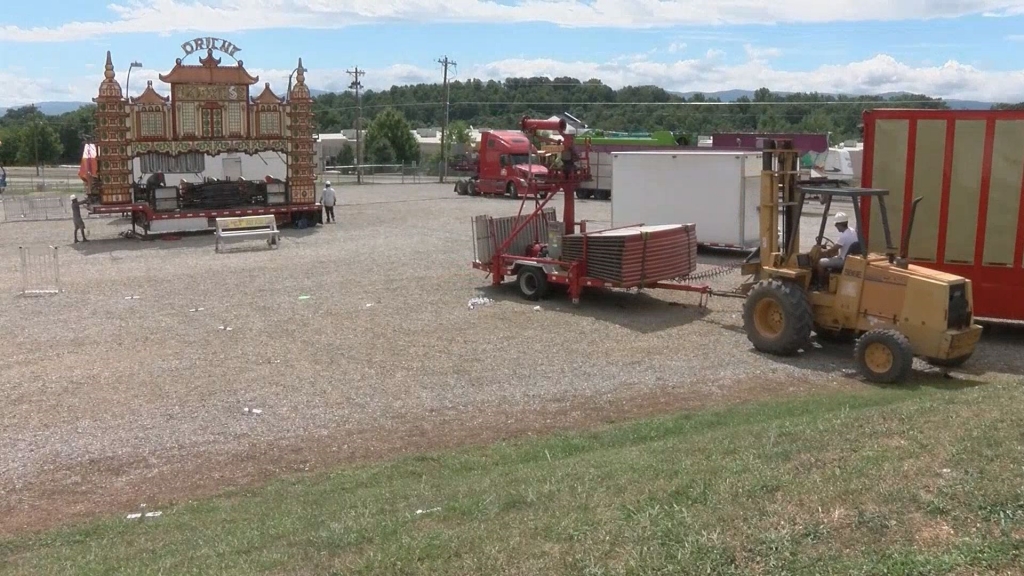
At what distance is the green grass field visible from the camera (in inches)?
199

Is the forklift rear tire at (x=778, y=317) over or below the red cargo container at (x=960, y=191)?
below

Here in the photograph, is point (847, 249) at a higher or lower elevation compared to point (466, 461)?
higher

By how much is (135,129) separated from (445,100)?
124 feet

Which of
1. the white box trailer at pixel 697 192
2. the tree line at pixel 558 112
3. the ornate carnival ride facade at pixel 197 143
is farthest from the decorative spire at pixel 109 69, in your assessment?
the tree line at pixel 558 112

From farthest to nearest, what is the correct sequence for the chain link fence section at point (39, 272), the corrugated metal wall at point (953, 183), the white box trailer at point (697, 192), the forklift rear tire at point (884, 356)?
the white box trailer at point (697, 192)
the chain link fence section at point (39, 272)
the corrugated metal wall at point (953, 183)
the forklift rear tire at point (884, 356)

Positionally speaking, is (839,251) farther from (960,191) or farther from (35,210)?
(35,210)

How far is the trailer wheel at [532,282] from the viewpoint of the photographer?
17750 mm

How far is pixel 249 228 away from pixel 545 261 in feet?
44.2

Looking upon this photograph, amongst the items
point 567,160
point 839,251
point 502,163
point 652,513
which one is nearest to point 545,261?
point 567,160

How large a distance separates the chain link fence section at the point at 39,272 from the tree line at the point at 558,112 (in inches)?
1813

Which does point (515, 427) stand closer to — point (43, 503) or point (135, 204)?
point (43, 503)

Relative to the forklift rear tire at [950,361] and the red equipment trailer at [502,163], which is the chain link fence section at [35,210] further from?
the forklift rear tire at [950,361]

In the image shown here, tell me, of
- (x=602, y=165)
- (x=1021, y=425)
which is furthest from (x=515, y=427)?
(x=602, y=165)

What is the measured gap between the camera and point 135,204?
97.6 ft
